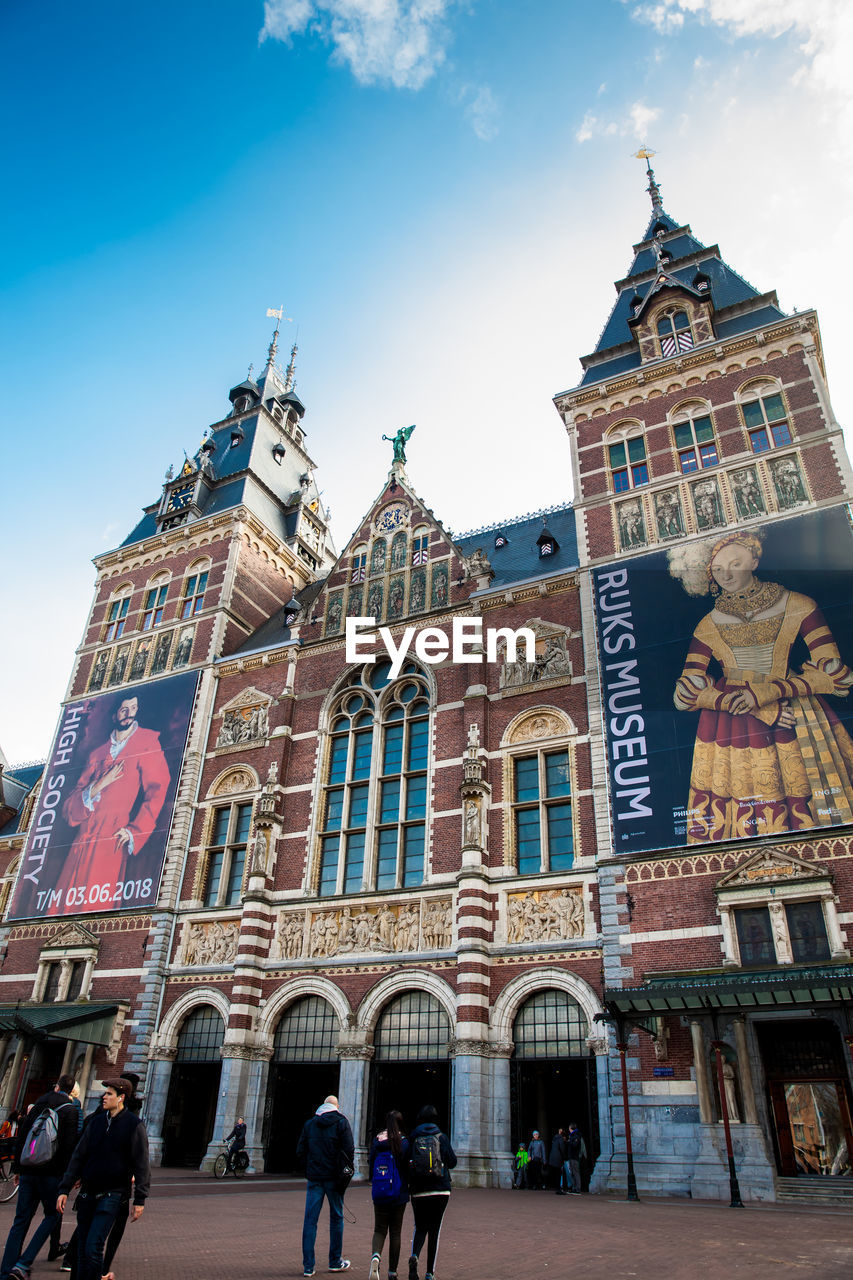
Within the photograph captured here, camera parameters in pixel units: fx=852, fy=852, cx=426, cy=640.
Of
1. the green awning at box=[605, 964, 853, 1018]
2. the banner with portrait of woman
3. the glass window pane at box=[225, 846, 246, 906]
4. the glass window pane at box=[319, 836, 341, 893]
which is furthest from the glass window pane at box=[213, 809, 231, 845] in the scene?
the green awning at box=[605, 964, 853, 1018]

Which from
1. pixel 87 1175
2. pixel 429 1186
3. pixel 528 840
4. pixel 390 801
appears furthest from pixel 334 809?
pixel 87 1175

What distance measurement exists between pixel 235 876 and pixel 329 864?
3.60 meters

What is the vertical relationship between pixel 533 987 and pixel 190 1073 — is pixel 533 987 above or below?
above

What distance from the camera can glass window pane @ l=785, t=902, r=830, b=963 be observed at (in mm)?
17578

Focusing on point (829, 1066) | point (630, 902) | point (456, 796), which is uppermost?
point (456, 796)

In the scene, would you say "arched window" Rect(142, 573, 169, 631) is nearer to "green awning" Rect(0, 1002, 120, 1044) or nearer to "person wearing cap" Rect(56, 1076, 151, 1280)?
"green awning" Rect(0, 1002, 120, 1044)

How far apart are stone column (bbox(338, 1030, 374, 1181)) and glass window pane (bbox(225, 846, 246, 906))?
622 centimetres

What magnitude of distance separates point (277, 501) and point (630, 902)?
27.3 metres

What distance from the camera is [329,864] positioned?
2592cm

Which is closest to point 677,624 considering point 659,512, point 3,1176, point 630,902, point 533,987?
point 659,512

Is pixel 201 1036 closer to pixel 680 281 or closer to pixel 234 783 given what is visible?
pixel 234 783

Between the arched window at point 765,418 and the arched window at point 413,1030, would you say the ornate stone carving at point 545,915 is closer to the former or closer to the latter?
the arched window at point 413,1030

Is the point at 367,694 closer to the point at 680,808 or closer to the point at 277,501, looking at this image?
the point at 680,808

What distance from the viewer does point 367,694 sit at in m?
28.0
